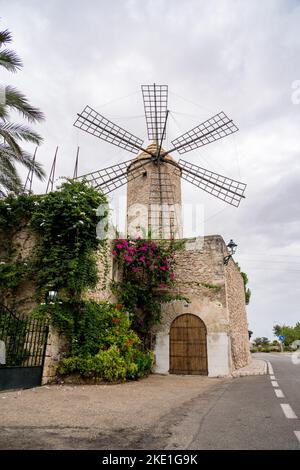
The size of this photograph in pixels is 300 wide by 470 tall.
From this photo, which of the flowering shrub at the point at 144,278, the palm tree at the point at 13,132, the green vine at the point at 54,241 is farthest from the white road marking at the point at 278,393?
the palm tree at the point at 13,132

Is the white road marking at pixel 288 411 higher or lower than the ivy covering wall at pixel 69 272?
lower

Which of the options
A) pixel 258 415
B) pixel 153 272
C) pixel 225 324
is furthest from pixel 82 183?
pixel 258 415

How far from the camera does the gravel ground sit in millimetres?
2880

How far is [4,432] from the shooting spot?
123 inches

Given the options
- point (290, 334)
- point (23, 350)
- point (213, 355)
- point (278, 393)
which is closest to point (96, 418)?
point (278, 393)

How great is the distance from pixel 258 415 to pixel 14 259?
6.68m

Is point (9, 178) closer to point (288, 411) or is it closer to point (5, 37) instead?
point (5, 37)

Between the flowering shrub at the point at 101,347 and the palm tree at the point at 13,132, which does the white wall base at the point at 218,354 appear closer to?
the flowering shrub at the point at 101,347

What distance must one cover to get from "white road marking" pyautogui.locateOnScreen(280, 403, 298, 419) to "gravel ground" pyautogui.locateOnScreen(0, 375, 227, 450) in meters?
1.20

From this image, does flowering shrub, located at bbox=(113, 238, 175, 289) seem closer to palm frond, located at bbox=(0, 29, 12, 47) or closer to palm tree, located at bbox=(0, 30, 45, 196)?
palm tree, located at bbox=(0, 30, 45, 196)

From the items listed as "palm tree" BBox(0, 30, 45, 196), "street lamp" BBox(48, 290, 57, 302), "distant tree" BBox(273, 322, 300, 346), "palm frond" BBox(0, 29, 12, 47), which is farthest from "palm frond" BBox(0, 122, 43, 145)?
"distant tree" BBox(273, 322, 300, 346)

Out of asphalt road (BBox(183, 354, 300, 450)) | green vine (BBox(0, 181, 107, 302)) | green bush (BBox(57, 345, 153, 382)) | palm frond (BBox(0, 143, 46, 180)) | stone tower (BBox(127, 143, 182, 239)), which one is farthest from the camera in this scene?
stone tower (BBox(127, 143, 182, 239))

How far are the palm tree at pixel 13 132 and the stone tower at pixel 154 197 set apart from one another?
18.3 feet

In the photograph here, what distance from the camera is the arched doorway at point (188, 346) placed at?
10102 millimetres
